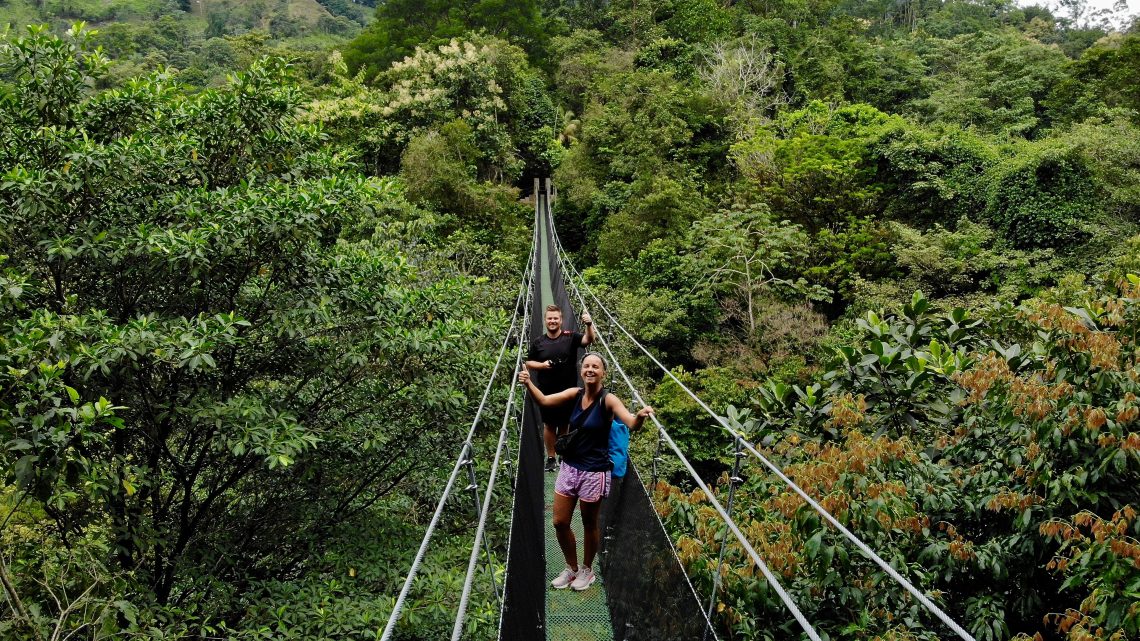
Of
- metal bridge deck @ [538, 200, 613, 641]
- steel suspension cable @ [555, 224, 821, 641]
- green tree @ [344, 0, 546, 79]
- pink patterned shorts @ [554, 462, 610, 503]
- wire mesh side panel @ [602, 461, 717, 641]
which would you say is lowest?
metal bridge deck @ [538, 200, 613, 641]

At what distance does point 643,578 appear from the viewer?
6.73 feet

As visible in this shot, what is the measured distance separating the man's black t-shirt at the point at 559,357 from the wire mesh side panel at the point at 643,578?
66 cm

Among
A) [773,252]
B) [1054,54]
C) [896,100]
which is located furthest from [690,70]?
[773,252]

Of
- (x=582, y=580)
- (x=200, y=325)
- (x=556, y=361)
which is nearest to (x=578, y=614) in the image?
(x=582, y=580)

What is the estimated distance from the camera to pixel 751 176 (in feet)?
37.1

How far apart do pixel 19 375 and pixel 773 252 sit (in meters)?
8.09

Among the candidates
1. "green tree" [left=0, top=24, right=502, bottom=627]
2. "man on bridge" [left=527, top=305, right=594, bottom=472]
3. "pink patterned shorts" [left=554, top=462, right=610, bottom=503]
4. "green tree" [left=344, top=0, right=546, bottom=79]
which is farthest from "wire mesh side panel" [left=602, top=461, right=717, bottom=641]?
"green tree" [left=344, top=0, right=546, bottom=79]

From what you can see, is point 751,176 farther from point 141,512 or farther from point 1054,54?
point 1054,54

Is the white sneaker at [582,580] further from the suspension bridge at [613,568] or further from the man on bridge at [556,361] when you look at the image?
the man on bridge at [556,361]

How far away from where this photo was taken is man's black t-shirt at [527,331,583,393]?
308 centimetres

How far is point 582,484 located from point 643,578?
353mm

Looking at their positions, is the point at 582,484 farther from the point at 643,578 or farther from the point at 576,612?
the point at 576,612

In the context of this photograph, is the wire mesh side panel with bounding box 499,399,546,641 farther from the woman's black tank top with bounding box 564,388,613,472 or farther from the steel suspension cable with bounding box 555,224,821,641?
the steel suspension cable with bounding box 555,224,821,641

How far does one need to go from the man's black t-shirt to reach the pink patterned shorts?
812 millimetres
